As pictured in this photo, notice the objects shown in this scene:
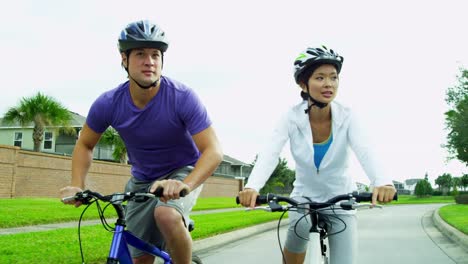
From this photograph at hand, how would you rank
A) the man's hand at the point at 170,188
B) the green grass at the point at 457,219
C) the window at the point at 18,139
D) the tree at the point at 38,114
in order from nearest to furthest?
the man's hand at the point at 170,188, the green grass at the point at 457,219, the tree at the point at 38,114, the window at the point at 18,139

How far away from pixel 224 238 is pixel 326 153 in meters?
8.74

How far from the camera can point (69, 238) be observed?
9984 mm

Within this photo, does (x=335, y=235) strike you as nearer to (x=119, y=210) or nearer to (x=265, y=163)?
(x=265, y=163)

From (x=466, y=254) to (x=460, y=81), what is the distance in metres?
35.8

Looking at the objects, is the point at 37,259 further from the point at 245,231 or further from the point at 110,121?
the point at 245,231

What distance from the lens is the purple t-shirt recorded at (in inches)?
153

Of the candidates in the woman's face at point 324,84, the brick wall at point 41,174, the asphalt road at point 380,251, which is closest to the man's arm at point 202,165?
the woman's face at point 324,84

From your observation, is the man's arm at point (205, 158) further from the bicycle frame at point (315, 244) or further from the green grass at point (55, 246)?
the green grass at point (55, 246)

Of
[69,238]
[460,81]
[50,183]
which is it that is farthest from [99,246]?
[460,81]

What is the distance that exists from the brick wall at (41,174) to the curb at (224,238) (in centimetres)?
1267

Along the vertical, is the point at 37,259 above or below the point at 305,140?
below

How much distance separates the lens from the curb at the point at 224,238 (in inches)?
419

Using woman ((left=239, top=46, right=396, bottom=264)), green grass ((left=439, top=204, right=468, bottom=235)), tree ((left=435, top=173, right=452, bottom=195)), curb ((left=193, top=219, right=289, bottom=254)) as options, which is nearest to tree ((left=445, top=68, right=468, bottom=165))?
green grass ((left=439, top=204, right=468, bottom=235))

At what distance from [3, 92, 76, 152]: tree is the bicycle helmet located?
29058mm
